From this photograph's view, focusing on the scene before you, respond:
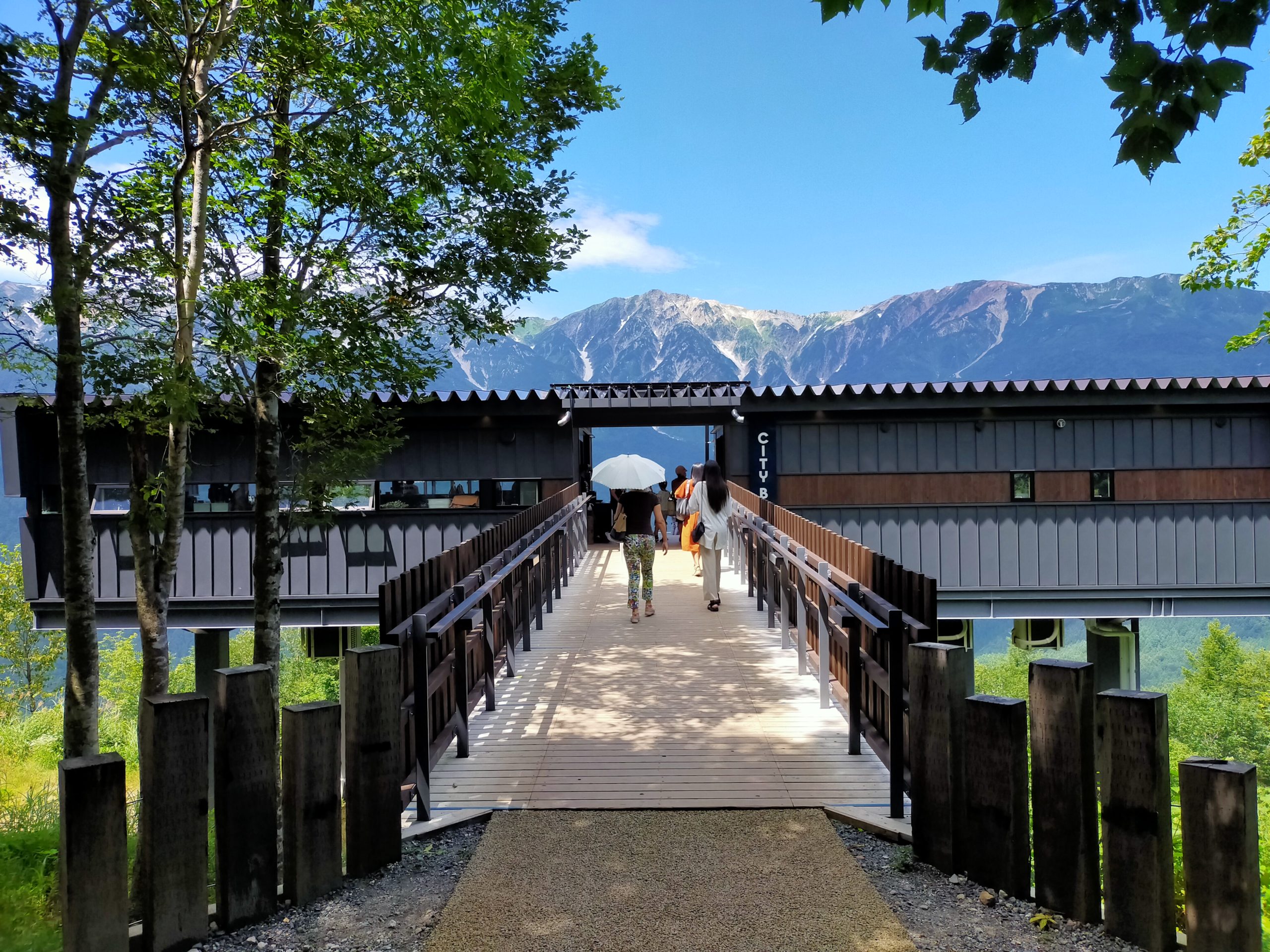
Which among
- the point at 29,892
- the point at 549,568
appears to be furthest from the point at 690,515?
the point at 29,892

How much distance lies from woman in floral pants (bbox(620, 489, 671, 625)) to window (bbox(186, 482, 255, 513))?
27.7 feet

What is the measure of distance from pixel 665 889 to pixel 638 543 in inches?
229

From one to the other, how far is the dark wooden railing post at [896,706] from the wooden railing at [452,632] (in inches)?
85.5

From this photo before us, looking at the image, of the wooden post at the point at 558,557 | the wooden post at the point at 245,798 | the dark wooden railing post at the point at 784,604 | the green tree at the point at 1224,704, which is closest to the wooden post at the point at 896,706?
the wooden post at the point at 245,798

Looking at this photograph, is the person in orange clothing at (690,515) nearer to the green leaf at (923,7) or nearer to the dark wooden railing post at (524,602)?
the dark wooden railing post at (524,602)

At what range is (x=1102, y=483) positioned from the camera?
47.0 feet

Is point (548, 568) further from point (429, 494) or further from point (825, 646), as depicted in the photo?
point (429, 494)

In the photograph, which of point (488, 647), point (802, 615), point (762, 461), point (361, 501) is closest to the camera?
point (488, 647)

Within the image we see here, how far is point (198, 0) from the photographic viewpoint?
725cm

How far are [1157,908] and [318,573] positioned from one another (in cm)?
1364

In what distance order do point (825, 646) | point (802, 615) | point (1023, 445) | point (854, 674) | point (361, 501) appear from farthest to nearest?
point (1023, 445), point (361, 501), point (802, 615), point (825, 646), point (854, 674)

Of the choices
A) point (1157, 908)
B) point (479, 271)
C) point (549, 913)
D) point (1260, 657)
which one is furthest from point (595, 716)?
point (1260, 657)

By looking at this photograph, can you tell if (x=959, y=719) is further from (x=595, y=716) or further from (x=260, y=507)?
(x=260, y=507)

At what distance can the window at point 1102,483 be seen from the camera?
564 inches
